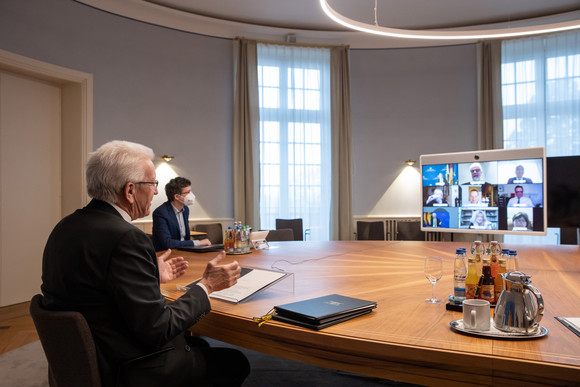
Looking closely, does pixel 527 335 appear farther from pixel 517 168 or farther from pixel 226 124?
pixel 226 124

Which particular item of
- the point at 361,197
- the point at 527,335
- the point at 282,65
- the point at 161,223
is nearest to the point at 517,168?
the point at 527,335

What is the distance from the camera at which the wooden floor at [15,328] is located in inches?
142

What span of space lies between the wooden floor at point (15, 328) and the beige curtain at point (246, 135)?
3.15 metres

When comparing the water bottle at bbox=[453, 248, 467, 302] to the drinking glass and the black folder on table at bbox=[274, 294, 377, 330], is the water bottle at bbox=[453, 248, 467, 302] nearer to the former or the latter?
the drinking glass

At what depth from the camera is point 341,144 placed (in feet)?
23.3

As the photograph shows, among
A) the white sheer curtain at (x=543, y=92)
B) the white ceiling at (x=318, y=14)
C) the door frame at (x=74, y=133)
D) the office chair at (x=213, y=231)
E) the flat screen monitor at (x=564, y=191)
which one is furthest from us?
the white sheer curtain at (x=543, y=92)

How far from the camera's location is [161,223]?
12.5 ft

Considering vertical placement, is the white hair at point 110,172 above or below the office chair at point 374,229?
above

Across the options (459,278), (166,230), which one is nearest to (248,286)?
(459,278)

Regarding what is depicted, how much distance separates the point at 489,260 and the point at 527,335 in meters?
0.47

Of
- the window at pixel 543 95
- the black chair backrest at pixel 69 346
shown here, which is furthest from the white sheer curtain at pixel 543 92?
the black chair backrest at pixel 69 346

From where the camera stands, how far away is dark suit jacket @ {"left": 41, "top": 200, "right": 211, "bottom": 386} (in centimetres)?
138

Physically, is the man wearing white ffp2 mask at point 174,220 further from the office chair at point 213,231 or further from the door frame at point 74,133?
the door frame at point 74,133

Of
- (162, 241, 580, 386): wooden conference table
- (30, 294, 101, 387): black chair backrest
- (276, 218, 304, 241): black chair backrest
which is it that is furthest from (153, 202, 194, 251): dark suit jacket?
(30, 294, 101, 387): black chair backrest
